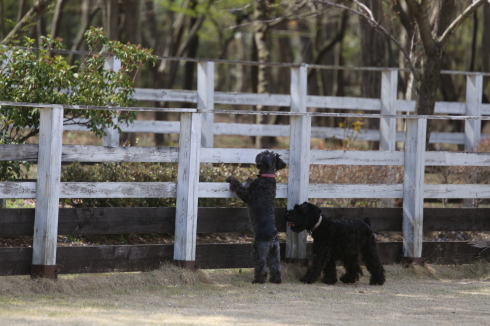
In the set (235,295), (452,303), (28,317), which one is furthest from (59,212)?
(452,303)

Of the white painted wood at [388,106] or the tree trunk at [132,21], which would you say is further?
the tree trunk at [132,21]

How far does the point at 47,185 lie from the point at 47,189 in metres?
0.04

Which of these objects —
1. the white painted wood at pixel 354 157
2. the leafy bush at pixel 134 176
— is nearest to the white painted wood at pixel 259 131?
the leafy bush at pixel 134 176

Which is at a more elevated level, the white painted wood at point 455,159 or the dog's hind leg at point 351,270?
the white painted wood at point 455,159

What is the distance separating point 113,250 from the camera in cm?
708

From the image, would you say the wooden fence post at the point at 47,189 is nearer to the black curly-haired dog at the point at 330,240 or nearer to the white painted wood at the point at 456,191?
the black curly-haired dog at the point at 330,240

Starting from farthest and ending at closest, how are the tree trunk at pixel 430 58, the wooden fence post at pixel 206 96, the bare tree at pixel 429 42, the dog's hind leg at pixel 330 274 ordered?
the wooden fence post at pixel 206 96, the tree trunk at pixel 430 58, the bare tree at pixel 429 42, the dog's hind leg at pixel 330 274

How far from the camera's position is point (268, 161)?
289 inches

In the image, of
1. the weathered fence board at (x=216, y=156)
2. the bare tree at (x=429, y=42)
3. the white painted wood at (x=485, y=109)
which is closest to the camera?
the weathered fence board at (x=216, y=156)

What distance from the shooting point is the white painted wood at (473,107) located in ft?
42.9

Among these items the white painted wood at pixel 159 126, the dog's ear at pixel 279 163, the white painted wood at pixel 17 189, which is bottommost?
the white painted wood at pixel 17 189

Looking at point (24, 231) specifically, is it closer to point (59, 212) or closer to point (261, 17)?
point (59, 212)

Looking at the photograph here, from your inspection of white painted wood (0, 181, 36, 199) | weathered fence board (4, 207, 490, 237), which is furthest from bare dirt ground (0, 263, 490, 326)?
white painted wood (0, 181, 36, 199)

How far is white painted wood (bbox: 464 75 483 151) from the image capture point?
13.1 m
